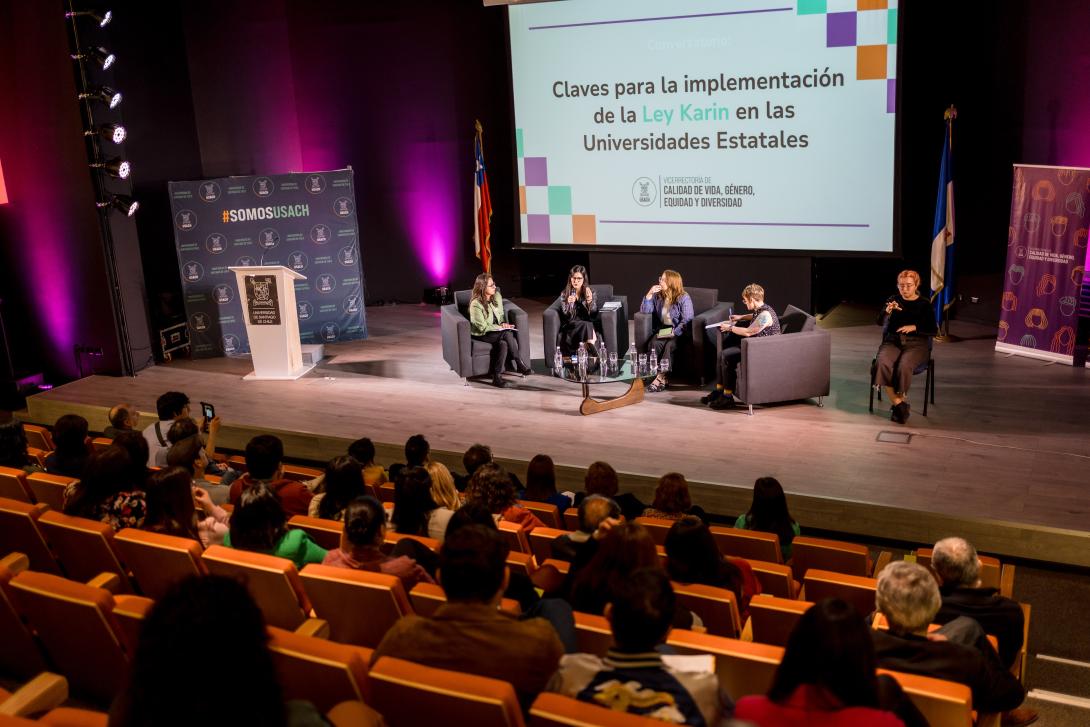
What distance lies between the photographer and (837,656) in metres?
2.00

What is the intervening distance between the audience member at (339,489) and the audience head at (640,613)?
1.92 meters

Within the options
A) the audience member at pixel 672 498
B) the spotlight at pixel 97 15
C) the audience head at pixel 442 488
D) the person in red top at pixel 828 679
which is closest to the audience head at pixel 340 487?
the audience head at pixel 442 488

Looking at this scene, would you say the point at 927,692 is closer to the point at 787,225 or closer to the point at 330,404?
the point at 330,404

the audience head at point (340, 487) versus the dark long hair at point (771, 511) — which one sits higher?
the audience head at point (340, 487)

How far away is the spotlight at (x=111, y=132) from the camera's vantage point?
805cm

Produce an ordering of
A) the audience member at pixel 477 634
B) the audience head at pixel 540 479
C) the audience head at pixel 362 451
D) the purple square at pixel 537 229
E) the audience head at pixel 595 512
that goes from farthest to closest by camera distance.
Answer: the purple square at pixel 537 229
the audience head at pixel 362 451
the audience head at pixel 540 479
the audience head at pixel 595 512
the audience member at pixel 477 634

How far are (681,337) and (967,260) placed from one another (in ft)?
10.6

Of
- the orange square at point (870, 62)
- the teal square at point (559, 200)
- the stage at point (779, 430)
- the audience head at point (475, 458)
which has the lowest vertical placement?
the stage at point (779, 430)

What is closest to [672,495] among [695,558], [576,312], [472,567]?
[695,558]

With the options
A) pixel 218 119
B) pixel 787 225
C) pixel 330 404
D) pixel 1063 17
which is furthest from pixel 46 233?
pixel 1063 17

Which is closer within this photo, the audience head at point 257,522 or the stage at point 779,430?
the audience head at point 257,522

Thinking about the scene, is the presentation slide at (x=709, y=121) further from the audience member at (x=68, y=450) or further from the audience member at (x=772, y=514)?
the audience member at (x=68, y=450)

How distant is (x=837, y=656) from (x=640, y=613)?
0.41 metres

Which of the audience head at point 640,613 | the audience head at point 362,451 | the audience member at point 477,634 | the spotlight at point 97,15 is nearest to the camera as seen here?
the audience head at point 640,613
